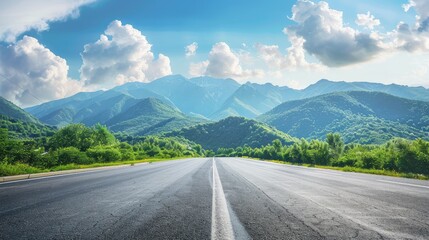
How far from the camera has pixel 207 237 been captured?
158 inches

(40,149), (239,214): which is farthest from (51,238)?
(40,149)

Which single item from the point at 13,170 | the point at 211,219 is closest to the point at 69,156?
the point at 13,170

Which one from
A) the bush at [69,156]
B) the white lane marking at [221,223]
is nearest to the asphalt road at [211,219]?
the white lane marking at [221,223]

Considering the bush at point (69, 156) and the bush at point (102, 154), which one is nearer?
the bush at point (69, 156)

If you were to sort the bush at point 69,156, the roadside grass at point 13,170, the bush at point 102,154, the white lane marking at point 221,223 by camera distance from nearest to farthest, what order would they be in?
the white lane marking at point 221,223 → the roadside grass at point 13,170 → the bush at point 69,156 → the bush at point 102,154

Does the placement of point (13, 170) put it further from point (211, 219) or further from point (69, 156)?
point (211, 219)

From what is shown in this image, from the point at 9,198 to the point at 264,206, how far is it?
6871 mm

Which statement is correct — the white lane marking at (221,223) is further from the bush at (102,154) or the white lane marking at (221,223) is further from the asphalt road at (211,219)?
the bush at (102,154)

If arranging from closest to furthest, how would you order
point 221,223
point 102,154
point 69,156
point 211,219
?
point 221,223 < point 211,219 < point 69,156 < point 102,154

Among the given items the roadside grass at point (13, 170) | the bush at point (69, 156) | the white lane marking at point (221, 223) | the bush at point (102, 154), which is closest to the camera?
the white lane marking at point (221, 223)

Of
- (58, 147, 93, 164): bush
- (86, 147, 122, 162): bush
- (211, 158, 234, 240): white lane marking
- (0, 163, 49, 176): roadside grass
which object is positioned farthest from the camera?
(86, 147, 122, 162): bush

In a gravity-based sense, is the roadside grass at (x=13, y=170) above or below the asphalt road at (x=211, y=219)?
below

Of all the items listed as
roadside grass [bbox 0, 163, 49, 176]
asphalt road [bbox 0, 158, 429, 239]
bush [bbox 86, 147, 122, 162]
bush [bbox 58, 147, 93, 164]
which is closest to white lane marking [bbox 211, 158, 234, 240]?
asphalt road [bbox 0, 158, 429, 239]

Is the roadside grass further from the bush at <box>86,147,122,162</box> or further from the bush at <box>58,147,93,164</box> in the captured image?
the bush at <box>86,147,122,162</box>
